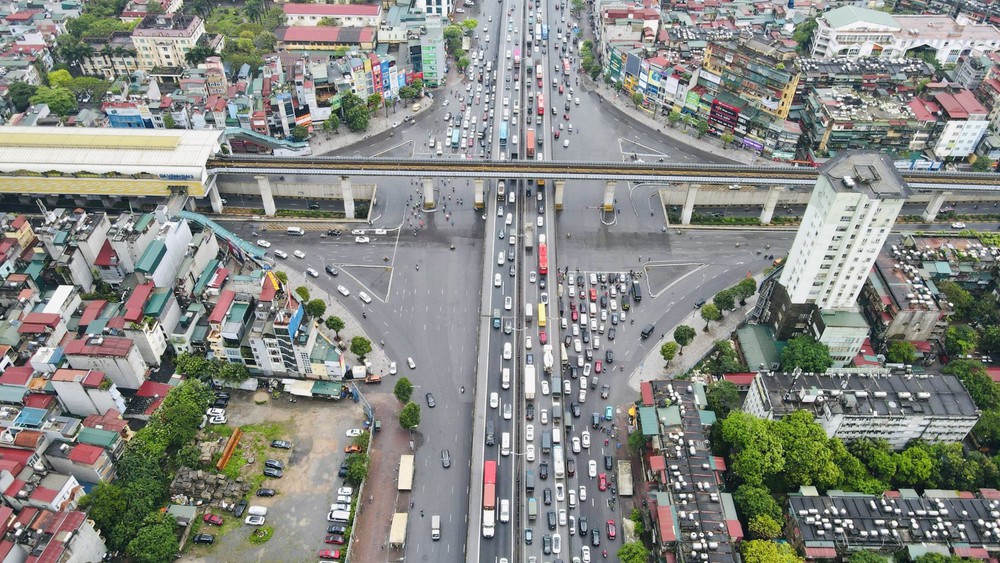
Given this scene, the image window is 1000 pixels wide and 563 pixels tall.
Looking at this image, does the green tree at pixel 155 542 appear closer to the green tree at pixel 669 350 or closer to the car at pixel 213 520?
the car at pixel 213 520

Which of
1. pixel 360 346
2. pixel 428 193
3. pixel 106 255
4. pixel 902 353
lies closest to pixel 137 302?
pixel 106 255

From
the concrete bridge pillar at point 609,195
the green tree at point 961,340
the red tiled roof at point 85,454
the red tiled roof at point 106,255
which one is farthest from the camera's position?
the concrete bridge pillar at point 609,195

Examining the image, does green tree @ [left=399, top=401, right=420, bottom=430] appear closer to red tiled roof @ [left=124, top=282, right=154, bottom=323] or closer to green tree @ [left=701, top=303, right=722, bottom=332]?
red tiled roof @ [left=124, top=282, right=154, bottom=323]

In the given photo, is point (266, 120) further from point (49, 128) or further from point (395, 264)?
point (395, 264)

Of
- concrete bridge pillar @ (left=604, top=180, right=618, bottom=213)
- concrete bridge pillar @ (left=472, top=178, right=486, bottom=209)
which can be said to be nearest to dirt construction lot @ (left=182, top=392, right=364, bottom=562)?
concrete bridge pillar @ (left=472, top=178, right=486, bottom=209)

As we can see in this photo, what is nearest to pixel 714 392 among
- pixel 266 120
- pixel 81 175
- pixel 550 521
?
pixel 550 521

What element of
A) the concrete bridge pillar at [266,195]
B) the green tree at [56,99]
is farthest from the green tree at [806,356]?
the green tree at [56,99]
